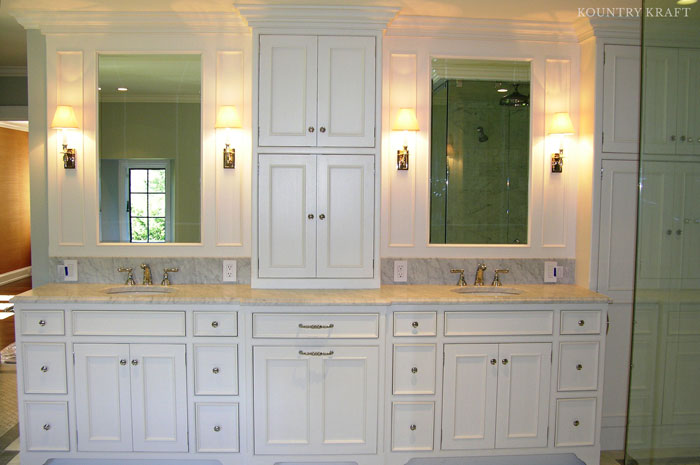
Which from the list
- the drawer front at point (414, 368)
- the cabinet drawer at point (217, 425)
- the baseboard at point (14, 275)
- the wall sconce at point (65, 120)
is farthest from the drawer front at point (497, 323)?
the baseboard at point (14, 275)

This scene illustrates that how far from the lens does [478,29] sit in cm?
321

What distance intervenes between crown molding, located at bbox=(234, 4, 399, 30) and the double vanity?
4.98ft

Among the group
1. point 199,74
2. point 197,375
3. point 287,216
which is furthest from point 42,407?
point 199,74

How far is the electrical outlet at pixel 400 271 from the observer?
328cm

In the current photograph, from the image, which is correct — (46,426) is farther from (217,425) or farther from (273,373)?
(273,373)

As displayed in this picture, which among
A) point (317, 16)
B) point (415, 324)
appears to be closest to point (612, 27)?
point (317, 16)

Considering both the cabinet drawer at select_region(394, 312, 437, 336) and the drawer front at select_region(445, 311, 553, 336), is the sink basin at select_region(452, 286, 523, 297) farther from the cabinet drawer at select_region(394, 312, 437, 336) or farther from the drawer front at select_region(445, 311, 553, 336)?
the cabinet drawer at select_region(394, 312, 437, 336)

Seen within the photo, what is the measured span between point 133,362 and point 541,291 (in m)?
2.34

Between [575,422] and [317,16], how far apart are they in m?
2.70

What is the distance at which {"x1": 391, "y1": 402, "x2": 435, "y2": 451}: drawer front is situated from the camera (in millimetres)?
2854

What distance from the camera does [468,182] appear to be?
3307 mm

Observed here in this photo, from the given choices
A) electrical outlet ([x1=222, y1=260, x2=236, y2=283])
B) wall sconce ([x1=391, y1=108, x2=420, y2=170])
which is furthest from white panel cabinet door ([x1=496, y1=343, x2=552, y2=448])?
electrical outlet ([x1=222, y1=260, x2=236, y2=283])

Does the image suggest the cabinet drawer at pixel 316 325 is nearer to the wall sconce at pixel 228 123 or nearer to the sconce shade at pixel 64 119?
the wall sconce at pixel 228 123

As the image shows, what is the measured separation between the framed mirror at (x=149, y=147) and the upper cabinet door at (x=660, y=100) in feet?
8.24
